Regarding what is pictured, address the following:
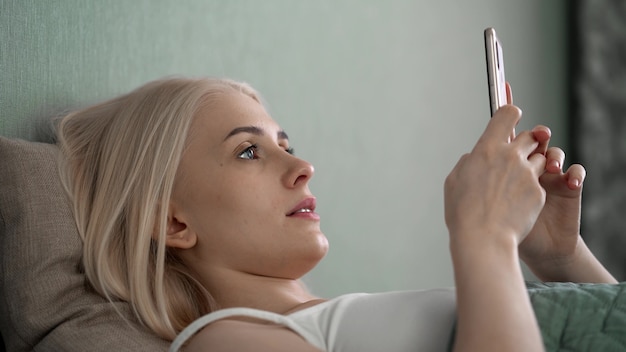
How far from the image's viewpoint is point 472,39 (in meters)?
2.53

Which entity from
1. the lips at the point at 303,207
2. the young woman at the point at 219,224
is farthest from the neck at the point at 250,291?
the lips at the point at 303,207

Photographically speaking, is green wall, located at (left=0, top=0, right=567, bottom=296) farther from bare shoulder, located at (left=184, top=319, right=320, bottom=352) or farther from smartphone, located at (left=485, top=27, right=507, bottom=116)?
smartphone, located at (left=485, top=27, right=507, bottom=116)

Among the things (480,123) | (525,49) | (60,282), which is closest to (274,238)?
(60,282)

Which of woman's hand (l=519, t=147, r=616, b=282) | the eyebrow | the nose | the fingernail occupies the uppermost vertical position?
the fingernail

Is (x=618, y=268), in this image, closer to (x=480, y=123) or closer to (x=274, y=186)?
(x=480, y=123)

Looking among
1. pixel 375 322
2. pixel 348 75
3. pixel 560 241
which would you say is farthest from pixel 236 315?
pixel 348 75

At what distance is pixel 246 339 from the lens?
1022 mm

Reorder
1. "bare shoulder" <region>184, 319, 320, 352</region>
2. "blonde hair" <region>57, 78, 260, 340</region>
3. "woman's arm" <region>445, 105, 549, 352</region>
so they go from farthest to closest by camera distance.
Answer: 1. "blonde hair" <region>57, 78, 260, 340</region>
2. "bare shoulder" <region>184, 319, 320, 352</region>
3. "woman's arm" <region>445, 105, 549, 352</region>

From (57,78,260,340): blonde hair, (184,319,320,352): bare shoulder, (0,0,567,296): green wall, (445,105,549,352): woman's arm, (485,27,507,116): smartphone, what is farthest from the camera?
(0,0,567,296): green wall

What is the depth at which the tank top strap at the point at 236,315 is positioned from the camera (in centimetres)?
109

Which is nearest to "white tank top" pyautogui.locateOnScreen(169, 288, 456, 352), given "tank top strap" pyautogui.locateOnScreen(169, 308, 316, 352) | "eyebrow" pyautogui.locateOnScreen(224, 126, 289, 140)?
"tank top strap" pyautogui.locateOnScreen(169, 308, 316, 352)

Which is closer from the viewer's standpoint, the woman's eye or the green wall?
the woman's eye

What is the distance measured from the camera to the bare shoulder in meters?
1.01

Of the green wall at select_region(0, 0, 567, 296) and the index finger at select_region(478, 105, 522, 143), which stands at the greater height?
the index finger at select_region(478, 105, 522, 143)
